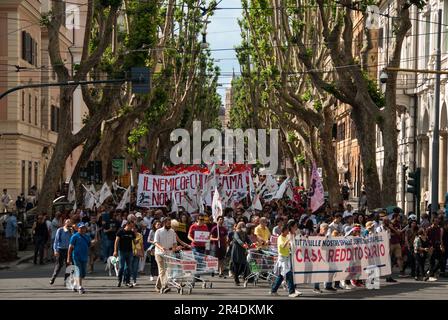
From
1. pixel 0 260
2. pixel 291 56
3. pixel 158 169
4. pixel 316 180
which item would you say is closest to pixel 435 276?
pixel 316 180

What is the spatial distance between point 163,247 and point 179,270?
587mm

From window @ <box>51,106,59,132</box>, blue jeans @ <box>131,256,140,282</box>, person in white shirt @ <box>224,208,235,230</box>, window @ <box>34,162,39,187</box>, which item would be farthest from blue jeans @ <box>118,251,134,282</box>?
window @ <box>51,106,59,132</box>

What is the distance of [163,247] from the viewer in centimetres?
2200

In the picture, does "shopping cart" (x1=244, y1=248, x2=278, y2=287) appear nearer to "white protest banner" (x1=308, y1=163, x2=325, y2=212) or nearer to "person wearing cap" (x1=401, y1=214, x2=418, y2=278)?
"person wearing cap" (x1=401, y1=214, x2=418, y2=278)

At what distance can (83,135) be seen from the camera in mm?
38156

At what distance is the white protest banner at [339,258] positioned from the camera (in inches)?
841

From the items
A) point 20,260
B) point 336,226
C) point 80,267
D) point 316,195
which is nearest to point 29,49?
point 20,260

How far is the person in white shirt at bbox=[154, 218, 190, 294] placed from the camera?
21.6 meters

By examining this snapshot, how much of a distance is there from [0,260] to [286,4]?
24457mm

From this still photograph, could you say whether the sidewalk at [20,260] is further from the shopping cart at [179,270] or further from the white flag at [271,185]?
the white flag at [271,185]

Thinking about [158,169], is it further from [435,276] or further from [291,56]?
[435,276]

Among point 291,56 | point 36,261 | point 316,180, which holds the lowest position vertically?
point 36,261

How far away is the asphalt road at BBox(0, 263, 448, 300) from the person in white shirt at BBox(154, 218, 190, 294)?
251 millimetres

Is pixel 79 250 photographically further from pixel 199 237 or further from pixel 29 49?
pixel 29 49
